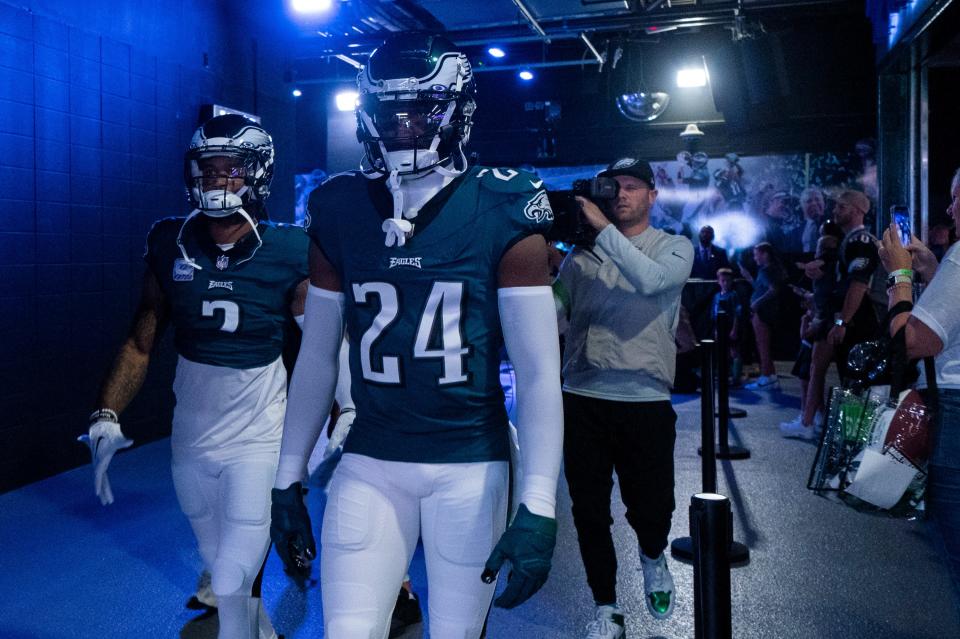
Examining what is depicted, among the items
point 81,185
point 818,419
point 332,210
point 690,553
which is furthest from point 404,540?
point 818,419

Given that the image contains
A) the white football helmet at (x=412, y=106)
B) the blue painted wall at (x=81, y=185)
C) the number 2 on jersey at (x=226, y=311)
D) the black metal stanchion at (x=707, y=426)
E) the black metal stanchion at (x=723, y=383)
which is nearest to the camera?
the white football helmet at (x=412, y=106)

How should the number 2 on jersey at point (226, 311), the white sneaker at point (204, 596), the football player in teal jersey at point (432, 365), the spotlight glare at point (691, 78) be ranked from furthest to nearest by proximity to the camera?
1. the spotlight glare at point (691, 78)
2. the white sneaker at point (204, 596)
3. the number 2 on jersey at point (226, 311)
4. the football player in teal jersey at point (432, 365)

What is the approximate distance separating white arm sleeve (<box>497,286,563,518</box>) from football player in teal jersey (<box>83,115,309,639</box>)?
1.21 metres

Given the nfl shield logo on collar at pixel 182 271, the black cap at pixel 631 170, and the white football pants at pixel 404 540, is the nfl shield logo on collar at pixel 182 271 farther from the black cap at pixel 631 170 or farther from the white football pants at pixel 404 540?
the black cap at pixel 631 170

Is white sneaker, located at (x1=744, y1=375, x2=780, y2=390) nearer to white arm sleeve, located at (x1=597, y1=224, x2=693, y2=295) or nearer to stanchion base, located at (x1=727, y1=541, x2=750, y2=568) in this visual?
stanchion base, located at (x1=727, y1=541, x2=750, y2=568)

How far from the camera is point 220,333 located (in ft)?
10.1

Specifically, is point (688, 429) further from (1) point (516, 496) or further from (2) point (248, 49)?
(1) point (516, 496)

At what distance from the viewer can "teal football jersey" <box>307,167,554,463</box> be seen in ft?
6.55

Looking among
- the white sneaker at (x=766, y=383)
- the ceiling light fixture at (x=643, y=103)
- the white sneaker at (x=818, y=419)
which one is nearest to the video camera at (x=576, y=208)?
the white sneaker at (x=818, y=419)

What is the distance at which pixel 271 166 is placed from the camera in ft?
10.9

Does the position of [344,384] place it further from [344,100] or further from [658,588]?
[344,100]

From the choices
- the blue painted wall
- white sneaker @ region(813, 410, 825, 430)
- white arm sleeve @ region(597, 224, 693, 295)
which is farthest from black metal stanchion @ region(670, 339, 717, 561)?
the blue painted wall

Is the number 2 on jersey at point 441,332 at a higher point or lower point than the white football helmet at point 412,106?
lower

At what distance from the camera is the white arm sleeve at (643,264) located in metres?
3.35
